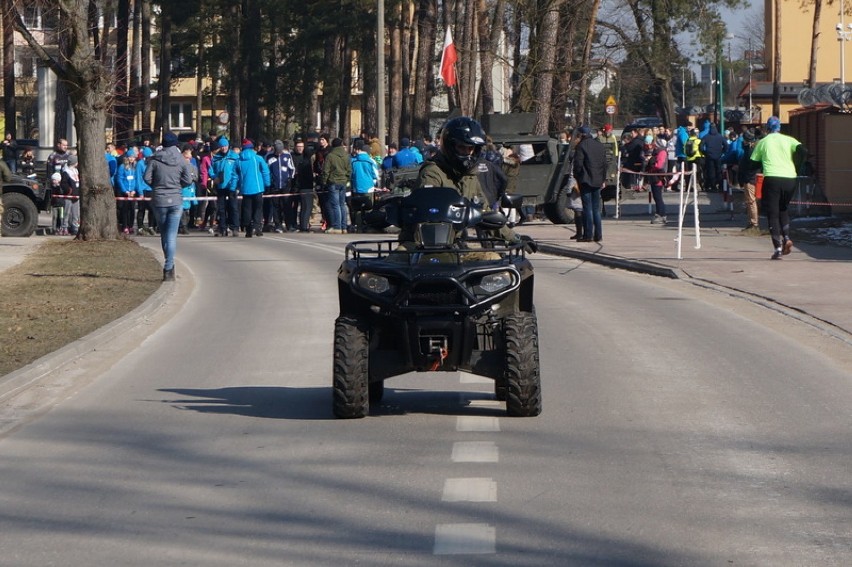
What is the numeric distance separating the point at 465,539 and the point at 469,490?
94cm

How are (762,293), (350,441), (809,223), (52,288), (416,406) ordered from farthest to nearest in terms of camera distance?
(809,223) → (52,288) → (762,293) → (416,406) → (350,441)

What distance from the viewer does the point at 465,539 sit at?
20.7ft

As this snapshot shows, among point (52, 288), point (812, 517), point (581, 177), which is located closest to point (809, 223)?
point (581, 177)

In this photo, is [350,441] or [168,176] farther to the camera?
[168,176]

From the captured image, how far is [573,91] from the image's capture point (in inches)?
1882

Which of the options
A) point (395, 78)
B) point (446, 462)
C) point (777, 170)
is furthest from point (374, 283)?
point (395, 78)

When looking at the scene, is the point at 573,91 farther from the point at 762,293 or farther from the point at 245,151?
the point at 762,293

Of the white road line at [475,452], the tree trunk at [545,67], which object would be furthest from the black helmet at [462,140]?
the tree trunk at [545,67]

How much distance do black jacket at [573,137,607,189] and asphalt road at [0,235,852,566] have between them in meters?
10.1

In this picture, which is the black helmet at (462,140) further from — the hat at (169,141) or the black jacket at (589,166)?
the black jacket at (589,166)

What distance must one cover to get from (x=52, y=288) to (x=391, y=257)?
9.71 meters

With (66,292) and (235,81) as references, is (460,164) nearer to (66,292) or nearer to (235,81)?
(66,292)

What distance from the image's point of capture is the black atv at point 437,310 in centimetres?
878

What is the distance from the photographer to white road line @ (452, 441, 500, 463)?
26.2 feet
